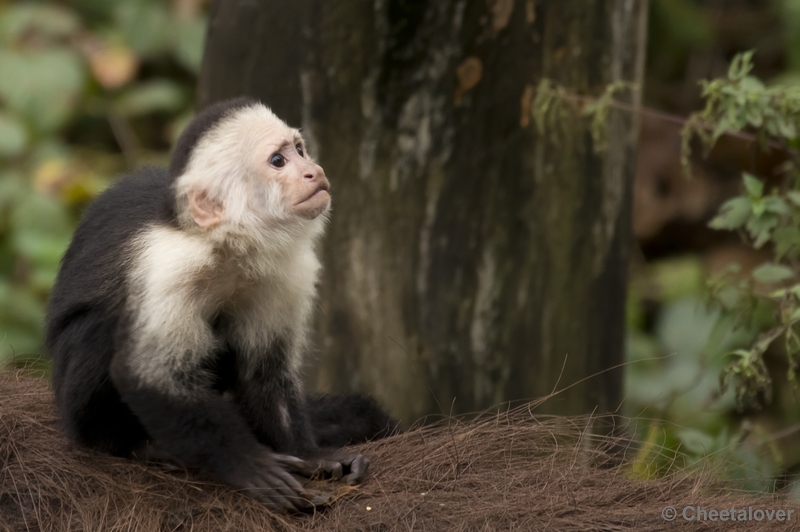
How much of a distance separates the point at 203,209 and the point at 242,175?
13cm

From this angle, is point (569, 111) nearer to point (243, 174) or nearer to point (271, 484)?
point (243, 174)

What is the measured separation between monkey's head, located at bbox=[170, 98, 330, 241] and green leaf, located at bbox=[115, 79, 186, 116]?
3.36m

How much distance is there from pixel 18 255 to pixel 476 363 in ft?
9.96

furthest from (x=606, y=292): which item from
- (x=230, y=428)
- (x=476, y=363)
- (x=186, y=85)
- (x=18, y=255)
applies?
(x=186, y=85)

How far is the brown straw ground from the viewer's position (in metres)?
1.89

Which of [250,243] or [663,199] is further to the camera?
[663,199]

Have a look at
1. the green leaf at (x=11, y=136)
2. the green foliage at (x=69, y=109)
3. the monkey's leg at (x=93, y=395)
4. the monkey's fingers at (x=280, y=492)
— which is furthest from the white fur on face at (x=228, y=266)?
the green leaf at (x=11, y=136)

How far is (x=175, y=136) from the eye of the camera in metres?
5.38

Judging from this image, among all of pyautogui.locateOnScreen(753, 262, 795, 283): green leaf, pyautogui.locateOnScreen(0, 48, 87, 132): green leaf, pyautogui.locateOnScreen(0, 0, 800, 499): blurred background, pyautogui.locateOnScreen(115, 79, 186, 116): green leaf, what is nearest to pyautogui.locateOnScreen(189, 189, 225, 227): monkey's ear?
pyautogui.locateOnScreen(753, 262, 795, 283): green leaf

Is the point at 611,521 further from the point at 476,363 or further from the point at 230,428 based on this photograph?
the point at 476,363

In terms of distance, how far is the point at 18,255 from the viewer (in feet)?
16.4

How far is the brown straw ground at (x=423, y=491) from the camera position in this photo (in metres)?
1.89

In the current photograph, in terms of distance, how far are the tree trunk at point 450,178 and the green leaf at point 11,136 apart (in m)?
2.07

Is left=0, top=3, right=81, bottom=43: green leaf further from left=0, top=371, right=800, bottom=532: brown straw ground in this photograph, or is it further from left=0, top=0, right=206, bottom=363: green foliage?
left=0, top=371, right=800, bottom=532: brown straw ground
